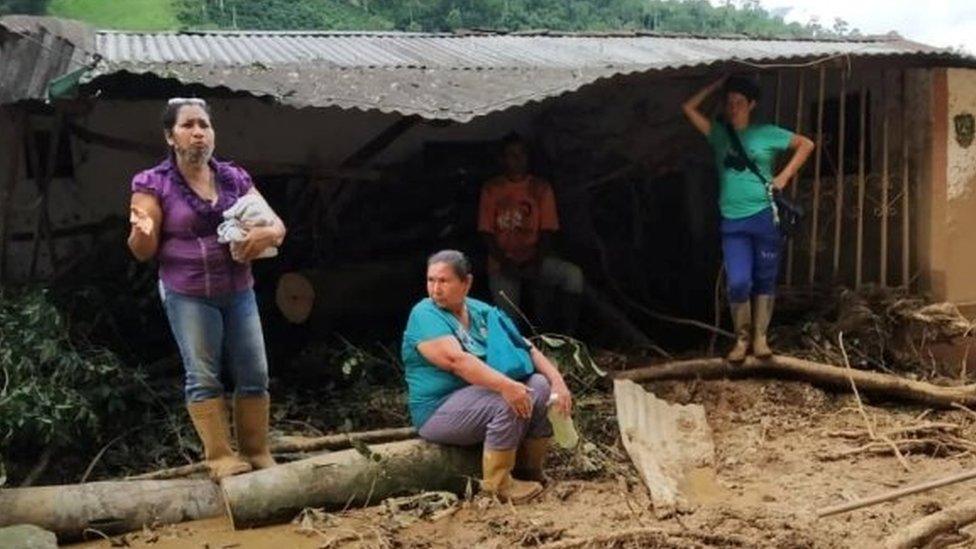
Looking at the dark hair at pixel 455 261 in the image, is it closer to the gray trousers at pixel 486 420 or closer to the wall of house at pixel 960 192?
the gray trousers at pixel 486 420

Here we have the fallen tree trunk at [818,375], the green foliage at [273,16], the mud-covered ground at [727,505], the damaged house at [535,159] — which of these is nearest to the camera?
the mud-covered ground at [727,505]

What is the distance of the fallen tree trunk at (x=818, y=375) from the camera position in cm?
618

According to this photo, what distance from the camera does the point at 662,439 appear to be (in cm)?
550

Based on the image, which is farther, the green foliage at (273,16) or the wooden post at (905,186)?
the green foliage at (273,16)

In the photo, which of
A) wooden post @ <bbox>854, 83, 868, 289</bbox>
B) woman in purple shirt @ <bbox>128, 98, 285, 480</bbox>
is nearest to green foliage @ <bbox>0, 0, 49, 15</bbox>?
wooden post @ <bbox>854, 83, 868, 289</bbox>

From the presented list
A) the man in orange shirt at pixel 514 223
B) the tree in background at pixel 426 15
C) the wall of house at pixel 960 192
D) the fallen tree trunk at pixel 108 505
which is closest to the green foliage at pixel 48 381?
the fallen tree trunk at pixel 108 505

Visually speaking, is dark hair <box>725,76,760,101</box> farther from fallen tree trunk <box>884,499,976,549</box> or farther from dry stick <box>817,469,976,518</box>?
fallen tree trunk <box>884,499,976,549</box>

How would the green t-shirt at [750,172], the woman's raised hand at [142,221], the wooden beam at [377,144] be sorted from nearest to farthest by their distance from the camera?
the woman's raised hand at [142,221], the green t-shirt at [750,172], the wooden beam at [377,144]

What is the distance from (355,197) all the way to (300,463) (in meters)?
3.67

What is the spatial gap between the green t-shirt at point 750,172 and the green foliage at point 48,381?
370 cm

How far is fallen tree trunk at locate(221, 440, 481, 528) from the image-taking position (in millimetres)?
4520

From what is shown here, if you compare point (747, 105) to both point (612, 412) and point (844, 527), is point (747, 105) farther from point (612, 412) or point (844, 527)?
point (844, 527)

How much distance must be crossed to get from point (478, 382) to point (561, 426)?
53cm

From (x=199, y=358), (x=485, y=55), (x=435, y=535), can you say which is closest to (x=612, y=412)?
(x=435, y=535)
